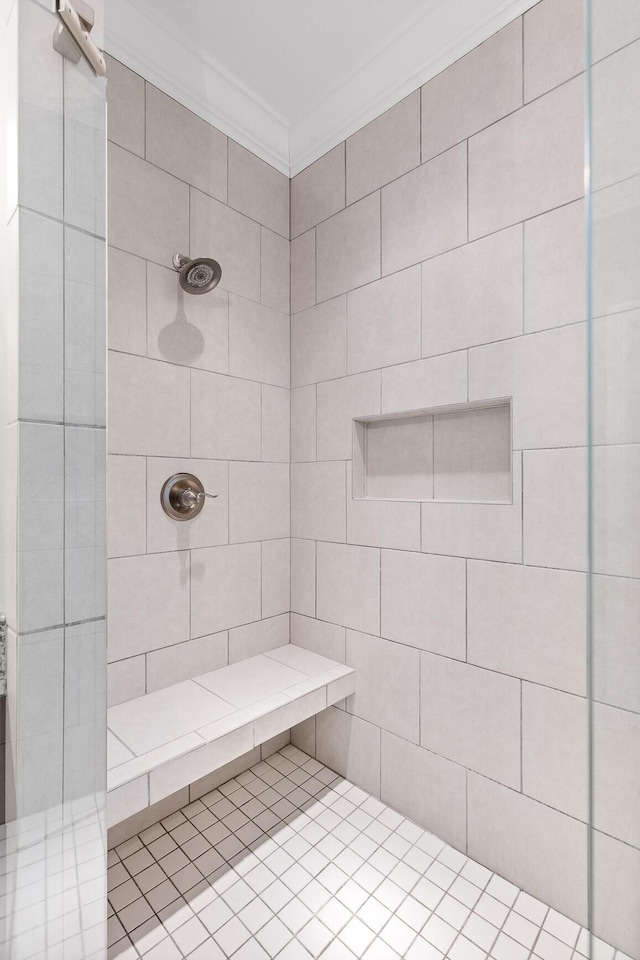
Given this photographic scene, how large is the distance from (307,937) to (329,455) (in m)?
1.30

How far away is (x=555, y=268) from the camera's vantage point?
1158mm

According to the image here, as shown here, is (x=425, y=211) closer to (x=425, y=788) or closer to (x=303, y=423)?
(x=303, y=423)

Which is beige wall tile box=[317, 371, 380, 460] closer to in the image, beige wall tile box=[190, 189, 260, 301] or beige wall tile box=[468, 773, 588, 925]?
beige wall tile box=[190, 189, 260, 301]

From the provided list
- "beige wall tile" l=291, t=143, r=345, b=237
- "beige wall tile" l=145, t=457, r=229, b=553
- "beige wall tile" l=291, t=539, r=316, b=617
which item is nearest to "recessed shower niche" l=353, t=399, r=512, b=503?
"beige wall tile" l=291, t=539, r=316, b=617

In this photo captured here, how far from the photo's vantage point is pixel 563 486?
1.15m

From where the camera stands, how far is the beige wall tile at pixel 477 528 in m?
1.23

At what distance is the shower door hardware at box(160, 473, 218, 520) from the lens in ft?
4.80

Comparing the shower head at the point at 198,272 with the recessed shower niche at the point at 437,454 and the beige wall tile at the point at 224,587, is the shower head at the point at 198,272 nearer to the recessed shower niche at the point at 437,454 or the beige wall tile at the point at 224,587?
the recessed shower niche at the point at 437,454

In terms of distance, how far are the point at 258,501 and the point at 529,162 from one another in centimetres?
130

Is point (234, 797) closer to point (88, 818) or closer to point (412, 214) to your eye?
point (88, 818)

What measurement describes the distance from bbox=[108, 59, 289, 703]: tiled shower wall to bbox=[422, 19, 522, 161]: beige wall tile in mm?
671

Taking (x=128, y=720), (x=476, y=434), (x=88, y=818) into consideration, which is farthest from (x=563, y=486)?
(x=128, y=720)

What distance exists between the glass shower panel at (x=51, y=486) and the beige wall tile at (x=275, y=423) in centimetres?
95

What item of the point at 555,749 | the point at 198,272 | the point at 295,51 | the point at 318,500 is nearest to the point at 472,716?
the point at 555,749
